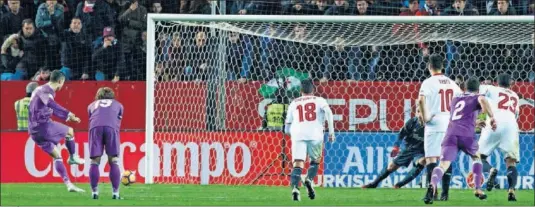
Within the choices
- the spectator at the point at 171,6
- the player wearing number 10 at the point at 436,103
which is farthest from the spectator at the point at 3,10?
the player wearing number 10 at the point at 436,103

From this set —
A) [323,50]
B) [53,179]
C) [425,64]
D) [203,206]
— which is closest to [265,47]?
[323,50]

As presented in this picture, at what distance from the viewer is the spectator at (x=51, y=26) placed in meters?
24.2

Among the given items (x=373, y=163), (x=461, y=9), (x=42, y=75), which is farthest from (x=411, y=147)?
(x=42, y=75)

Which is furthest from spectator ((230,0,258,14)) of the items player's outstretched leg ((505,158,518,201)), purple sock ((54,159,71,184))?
player's outstretched leg ((505,158,518,201))

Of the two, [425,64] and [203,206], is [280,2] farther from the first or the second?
[203,206]

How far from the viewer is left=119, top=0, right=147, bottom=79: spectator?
23.9 m

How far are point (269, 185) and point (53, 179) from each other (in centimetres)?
370

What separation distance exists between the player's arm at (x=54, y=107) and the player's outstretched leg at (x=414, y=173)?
535cm

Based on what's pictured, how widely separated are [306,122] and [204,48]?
15.3 feet

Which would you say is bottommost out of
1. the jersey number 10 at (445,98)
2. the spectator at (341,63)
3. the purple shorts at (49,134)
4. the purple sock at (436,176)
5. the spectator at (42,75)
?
the purple sock at (436,176)

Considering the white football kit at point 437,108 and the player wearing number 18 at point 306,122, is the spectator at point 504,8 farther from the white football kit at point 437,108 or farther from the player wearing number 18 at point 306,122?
the white football kit at point 437,108

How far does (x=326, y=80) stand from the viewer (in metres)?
22.6

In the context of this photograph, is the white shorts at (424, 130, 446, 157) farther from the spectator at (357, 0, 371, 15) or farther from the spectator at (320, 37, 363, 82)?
the spectator at (357, 0, 371, 15)

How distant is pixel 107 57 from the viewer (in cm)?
2389
